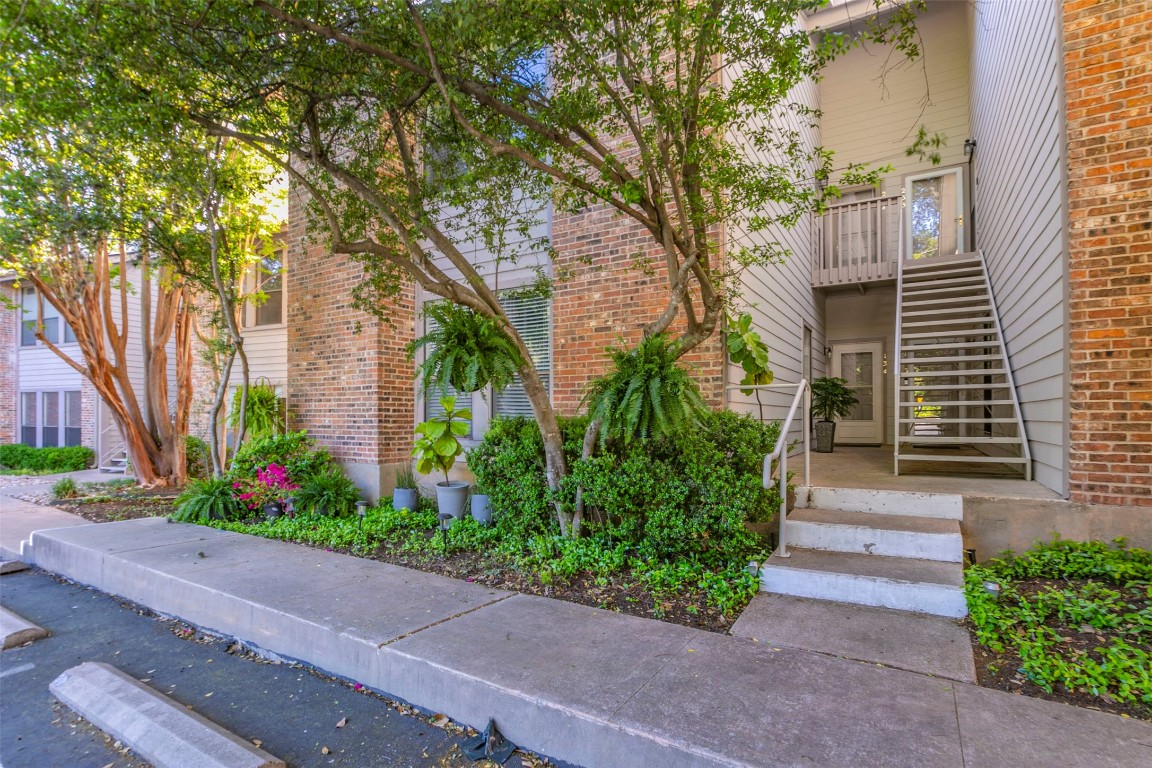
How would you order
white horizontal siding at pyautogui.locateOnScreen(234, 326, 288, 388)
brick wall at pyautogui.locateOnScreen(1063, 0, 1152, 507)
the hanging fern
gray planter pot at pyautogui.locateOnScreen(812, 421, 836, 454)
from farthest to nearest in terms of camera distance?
white horizontal siding at pyautogui.locateOnScreen(234, 326, 288, 388) < gray planter pot at pyautogui.locateOnScreen(812, 421, 836, 454) < the hanging fern < brick wall at pyautogui.locateOnScreen(1063, 0, 1152, 507)

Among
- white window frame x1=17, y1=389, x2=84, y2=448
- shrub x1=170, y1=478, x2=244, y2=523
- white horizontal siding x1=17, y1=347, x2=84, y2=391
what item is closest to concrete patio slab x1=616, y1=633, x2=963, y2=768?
shrub x1=170, y1=478, x2=244, y2=523

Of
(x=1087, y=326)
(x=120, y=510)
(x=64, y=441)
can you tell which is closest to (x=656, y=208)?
(x=1087, y=326)

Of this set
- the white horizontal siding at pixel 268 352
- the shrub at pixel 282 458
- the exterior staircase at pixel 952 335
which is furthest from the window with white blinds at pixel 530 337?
the white horizontal siding at pixel 268 352

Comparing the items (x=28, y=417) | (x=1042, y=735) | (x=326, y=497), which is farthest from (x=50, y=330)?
(x=1042, y=735)

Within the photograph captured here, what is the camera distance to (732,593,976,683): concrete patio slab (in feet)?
9.25

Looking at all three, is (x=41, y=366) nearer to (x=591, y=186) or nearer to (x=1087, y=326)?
(x=591, y=186)

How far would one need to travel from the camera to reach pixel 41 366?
608 inches

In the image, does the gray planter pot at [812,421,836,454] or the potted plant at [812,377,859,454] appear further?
the gray planter pot at [812,421,836,454]

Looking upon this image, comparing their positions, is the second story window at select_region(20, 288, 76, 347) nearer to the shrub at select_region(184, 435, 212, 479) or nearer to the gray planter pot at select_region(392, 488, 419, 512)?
the shrub at select_region(184, 435, 212, 479)

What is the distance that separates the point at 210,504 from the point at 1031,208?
9344 mm

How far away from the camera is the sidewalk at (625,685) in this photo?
2.14 m

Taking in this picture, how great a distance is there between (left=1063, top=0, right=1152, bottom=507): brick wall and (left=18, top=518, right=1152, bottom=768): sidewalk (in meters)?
2.19

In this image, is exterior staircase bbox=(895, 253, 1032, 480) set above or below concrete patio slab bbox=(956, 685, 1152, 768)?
above

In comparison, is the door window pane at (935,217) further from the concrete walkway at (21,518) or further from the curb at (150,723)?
the concrete walkway at (21,518)
